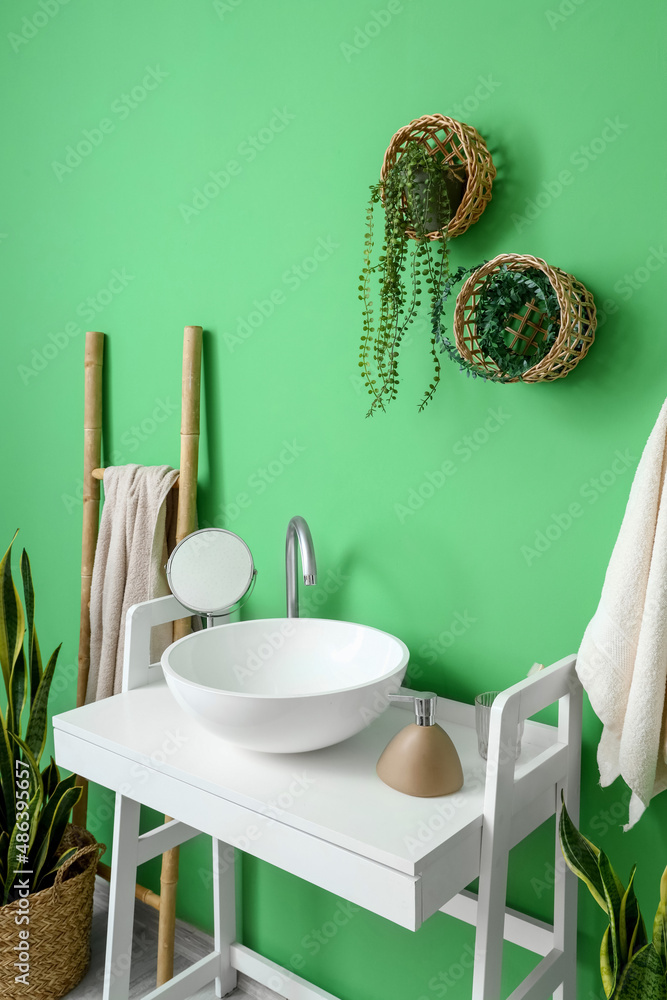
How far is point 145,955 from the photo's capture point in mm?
1966

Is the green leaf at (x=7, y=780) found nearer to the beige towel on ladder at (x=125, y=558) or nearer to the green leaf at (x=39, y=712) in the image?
the green leaf at (x=39, y=712)

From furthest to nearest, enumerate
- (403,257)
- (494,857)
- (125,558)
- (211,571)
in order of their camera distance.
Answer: (125,558), (211,571), (403,257), (494,857)

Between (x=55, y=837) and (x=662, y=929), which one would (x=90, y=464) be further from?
(x=662, y=929)

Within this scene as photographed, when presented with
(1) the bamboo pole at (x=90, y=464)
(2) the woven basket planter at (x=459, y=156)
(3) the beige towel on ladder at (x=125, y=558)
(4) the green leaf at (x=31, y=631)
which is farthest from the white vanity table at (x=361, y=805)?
(2) the woven basket planter at (x=459, y=156)

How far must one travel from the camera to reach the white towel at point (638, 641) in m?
1.08

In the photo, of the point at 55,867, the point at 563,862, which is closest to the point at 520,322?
the point at 563,862

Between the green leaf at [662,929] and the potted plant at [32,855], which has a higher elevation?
the green leaf at [662,929]

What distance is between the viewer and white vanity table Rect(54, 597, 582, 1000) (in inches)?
40.8

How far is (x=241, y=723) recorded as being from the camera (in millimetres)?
1150

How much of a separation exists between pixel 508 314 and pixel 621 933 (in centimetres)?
88

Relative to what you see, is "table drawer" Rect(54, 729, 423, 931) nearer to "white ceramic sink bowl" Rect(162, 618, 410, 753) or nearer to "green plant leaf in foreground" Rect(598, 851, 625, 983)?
"white ceramic sink bowl" Rect(162, 618, 410, 753)

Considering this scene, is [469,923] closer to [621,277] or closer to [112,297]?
[621,277]

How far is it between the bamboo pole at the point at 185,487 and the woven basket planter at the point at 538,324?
2.33 feet

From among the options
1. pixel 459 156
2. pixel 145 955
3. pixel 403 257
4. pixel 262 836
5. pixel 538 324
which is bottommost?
pixel 145 955
